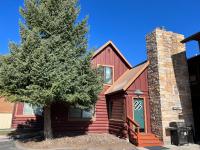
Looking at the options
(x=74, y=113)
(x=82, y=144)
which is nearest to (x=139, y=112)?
(x=82, y=144)

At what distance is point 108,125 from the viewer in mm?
17031

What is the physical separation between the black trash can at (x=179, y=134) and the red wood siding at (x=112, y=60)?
667 centimetres

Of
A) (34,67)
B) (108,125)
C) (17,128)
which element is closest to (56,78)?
(34,67)

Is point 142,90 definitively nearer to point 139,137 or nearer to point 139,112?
point 139,112

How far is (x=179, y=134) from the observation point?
1302 cm

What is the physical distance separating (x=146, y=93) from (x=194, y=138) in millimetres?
4261

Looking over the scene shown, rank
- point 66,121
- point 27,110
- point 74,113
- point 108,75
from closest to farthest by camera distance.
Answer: point 66,121, point 74,113, point 27,110, point 108,75

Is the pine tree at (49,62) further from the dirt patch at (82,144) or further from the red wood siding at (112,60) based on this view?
the red wood siding at (112,60)

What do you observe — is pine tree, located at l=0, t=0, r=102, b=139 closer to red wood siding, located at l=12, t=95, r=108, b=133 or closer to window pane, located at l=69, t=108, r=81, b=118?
red wood siding, located at l=12, t=95, r=108, b=133

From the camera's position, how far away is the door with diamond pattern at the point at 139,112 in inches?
581

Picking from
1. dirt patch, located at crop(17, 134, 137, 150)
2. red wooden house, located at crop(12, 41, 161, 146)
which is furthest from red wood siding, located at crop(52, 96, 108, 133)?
dirt patch, located at crop(17, 134, 137, 150)

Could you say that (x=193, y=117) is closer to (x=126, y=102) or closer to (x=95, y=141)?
(x=126, y=102)

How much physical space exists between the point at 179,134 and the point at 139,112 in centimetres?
297

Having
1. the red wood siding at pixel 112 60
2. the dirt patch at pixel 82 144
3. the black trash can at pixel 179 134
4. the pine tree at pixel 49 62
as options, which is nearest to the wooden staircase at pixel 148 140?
the dirt patch at pixel 82 144
